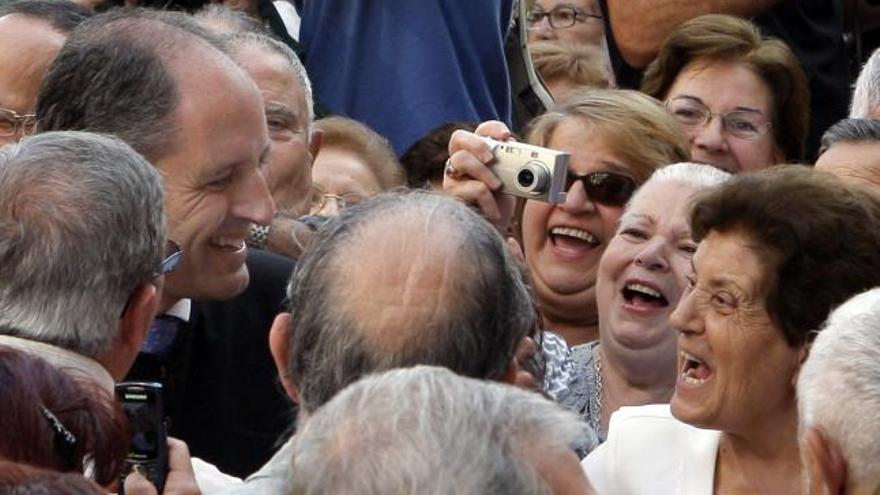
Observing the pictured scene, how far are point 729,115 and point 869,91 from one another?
0.44m

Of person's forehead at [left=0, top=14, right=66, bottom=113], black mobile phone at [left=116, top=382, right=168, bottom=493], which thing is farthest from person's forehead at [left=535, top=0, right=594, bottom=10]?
black mobile phone at [left=116, top=382, right=168, bottom=493]

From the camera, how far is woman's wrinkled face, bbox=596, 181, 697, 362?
512cm

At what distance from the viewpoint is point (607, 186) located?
5.45m

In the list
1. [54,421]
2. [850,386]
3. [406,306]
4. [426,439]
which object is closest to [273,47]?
[406,306]

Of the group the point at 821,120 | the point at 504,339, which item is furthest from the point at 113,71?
the point at 821,120

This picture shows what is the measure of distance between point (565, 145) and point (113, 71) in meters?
1.71

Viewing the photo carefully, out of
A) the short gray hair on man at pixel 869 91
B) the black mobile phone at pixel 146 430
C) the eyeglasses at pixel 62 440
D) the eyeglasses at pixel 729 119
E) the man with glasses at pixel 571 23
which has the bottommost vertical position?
the man with glasses at pixel 571 23

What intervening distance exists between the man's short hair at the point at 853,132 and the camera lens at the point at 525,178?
4.07 ft

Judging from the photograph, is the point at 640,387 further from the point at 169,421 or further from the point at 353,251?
the point at 353,251

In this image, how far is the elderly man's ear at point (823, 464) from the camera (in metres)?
3.11

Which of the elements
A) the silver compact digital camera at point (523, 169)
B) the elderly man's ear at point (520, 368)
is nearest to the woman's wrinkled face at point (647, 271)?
the silver compact digital camera at point (523, 169)

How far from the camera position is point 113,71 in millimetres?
4129

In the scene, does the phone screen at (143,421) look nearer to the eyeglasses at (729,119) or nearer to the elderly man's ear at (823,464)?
the elderly man's ear at (823,464)

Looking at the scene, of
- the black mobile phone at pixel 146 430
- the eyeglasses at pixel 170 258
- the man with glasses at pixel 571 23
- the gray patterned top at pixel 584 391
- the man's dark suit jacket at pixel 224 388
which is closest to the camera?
the black mobile phone at pixel 146 430
